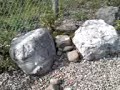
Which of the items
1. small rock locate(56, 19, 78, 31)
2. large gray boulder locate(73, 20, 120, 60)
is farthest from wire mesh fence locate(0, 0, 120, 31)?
large gray boulder locate(73, 20, 120, 60)

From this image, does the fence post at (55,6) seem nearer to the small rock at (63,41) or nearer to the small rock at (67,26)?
the small rock at (67,26)

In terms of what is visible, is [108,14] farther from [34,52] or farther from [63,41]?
[34,52]

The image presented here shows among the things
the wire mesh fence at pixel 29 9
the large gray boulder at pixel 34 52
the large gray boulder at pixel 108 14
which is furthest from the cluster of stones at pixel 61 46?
the wire mesh fence at pixel 29 9

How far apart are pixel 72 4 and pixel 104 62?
168 cm

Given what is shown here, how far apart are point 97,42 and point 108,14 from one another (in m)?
0.89

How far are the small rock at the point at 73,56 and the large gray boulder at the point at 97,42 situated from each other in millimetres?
77

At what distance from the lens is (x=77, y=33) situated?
424 centimetres

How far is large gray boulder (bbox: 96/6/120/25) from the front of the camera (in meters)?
4.66

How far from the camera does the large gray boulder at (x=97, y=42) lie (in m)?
3.99

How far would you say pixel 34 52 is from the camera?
3.96 metres

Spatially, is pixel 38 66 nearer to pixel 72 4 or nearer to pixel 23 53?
pixel 23 53

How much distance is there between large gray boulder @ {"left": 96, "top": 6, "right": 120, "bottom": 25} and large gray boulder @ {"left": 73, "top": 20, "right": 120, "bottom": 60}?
1.54 feet

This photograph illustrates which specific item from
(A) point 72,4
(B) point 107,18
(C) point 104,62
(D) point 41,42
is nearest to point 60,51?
(D) point 41,42

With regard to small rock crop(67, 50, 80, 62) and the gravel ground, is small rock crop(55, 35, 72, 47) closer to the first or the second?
small rock crop(67, 50, 80, 62)
